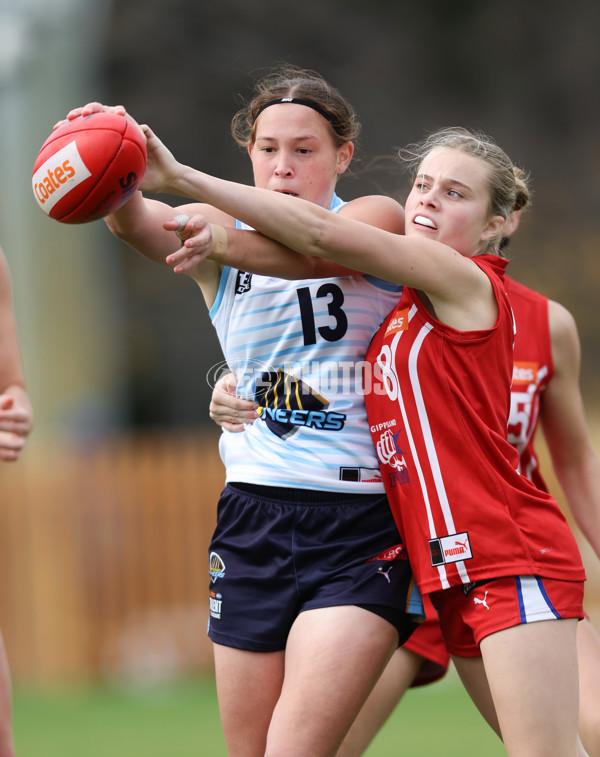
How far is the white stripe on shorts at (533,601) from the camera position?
10.0 ft

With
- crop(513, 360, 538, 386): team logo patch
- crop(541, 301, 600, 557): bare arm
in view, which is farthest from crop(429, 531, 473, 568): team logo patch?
crop(513, 360, 538, 386): team logo patch

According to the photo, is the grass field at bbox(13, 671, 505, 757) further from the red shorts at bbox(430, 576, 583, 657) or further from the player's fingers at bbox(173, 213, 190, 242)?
the player's fingers at bbox(173, 213, 190, 242)

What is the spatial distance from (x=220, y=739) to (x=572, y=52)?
36.2 ft

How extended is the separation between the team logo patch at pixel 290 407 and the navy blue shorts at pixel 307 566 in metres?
0.20

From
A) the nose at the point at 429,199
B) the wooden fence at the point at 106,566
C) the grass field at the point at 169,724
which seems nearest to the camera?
the nose at the point at 429,199

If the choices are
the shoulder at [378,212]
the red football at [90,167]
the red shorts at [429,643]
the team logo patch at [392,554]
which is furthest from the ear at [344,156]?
the red shorts at [429,643]

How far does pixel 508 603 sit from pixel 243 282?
127 cm

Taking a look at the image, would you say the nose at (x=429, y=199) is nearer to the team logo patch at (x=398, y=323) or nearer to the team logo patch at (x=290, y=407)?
the team logo patch at (x=398, y=323)

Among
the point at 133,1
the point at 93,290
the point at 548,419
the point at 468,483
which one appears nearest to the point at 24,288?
the point at 93,290

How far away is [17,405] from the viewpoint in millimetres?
3443

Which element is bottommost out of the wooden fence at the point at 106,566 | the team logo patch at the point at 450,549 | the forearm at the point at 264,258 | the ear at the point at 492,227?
the wooden fence at the point at 106,566

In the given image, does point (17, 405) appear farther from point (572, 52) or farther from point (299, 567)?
point (572, 52)

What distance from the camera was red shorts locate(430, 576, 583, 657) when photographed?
3068mm

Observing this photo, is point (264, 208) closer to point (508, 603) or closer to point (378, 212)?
point (378, 212)
